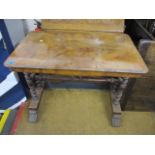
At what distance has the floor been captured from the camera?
4.25ft

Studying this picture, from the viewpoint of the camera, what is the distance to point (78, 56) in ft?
3.15

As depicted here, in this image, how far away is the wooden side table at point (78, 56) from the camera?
0.87 metres

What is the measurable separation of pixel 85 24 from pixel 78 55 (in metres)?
0.40

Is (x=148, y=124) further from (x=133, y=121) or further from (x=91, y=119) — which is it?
(x=91, y=119)

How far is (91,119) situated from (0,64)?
891 millimetres

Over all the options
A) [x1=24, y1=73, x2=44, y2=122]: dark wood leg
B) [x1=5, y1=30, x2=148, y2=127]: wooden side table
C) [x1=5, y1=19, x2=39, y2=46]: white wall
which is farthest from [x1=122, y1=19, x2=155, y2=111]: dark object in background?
[x1=5, y1=19, x2=39, y2=46]: white wall

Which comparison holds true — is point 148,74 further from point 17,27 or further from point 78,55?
point 17,27

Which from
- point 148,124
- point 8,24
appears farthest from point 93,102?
point 8,24

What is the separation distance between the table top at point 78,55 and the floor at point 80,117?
61 centimetres

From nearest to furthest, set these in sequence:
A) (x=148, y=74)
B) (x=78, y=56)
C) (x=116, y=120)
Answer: (x=78, y=56), (x=148, y=74), (x=116, y=120)

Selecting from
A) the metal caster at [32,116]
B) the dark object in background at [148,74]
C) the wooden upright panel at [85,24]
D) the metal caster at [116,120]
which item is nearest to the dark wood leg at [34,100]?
the metal caster at [32,116]

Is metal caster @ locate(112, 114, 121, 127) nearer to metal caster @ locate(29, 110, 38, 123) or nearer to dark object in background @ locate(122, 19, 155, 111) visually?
dark object in background @ locate(122, 19, 155, 111)

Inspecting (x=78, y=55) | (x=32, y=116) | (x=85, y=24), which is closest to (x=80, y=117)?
(x=32, y=116)

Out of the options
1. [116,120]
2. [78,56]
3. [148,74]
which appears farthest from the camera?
[116,120]
